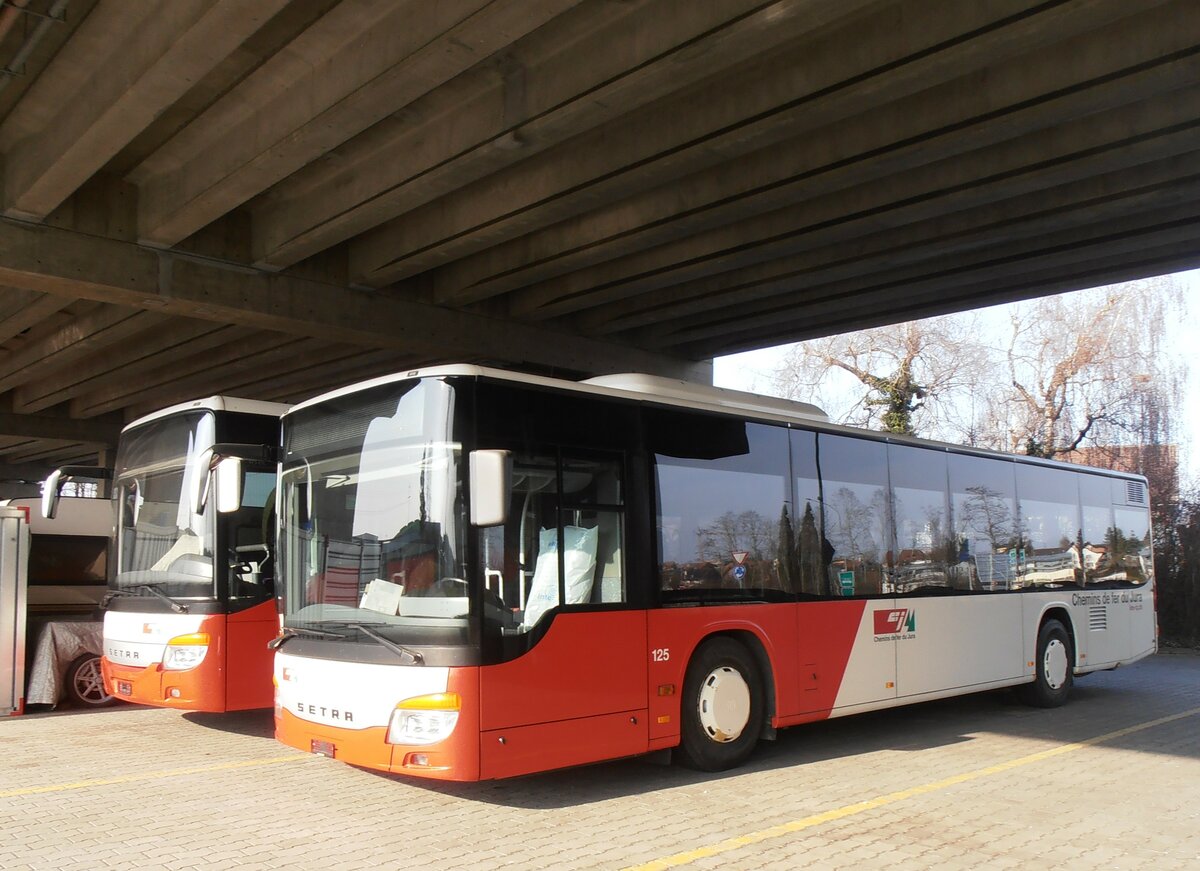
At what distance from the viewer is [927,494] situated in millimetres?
10320

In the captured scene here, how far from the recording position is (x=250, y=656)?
9.34 metres

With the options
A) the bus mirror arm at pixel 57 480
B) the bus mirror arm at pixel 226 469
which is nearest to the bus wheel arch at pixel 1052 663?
the bus mirror arm at pixel 226 469

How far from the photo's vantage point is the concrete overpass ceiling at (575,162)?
312 inches

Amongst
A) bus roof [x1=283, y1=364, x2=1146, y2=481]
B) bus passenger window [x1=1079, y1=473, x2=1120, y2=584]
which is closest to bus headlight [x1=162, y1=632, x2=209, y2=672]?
bus roof [x1=283, y1=364, x2=1146, y2=481]

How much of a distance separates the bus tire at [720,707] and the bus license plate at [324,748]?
8.46 feet

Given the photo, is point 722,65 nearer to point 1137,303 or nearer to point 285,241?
point 285,241

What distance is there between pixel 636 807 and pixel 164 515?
5610 mm

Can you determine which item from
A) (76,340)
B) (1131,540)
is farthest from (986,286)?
(76,340)

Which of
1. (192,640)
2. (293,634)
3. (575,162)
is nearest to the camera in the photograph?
(293,634)

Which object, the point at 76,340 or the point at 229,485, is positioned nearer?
the point at 229,485

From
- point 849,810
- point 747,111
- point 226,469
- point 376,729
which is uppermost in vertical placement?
point 747,111

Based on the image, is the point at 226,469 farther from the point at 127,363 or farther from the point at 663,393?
the point at 127,363

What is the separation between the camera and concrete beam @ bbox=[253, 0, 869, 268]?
7645 millimetres

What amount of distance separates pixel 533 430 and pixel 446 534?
103cm
